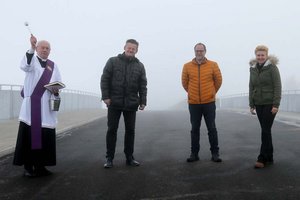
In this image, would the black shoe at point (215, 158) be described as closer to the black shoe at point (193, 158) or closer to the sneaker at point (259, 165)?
the black shoe at point (193, 158)

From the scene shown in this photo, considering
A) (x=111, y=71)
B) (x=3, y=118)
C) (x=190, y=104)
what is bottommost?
(x=3, y=118)

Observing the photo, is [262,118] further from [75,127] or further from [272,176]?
[75,127]

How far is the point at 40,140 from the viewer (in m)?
5.93

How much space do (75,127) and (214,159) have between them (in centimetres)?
720

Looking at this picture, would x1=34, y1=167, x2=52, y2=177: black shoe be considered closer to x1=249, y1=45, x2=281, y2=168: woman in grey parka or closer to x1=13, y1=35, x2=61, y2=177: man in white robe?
x1=13, y1=35, x2=61, y2=177: man in white robe

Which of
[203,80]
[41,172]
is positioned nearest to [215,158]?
[203,80]

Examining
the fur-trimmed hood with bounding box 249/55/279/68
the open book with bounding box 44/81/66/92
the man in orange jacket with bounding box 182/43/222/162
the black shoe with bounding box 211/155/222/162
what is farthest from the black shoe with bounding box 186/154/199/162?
the open book with bounding box 44/81/66/92

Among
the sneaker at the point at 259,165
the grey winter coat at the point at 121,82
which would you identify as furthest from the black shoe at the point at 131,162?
the sneaker at the point at 259,165

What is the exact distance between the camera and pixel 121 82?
6551mm

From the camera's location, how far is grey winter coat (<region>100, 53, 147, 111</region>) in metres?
6.55

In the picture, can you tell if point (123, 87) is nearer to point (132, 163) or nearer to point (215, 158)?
point (132, 163)

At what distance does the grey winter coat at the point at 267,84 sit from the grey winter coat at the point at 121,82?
1861 mm

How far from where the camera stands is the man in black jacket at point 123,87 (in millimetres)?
6551

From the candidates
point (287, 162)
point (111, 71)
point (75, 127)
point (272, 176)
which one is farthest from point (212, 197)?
point (75, 127)
